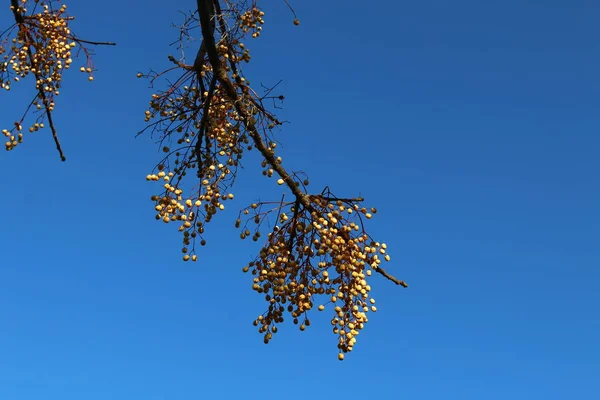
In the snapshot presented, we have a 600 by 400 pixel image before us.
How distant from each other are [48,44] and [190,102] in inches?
78.3

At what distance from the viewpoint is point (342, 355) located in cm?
448

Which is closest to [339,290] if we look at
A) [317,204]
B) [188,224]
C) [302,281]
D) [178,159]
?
[302,281]

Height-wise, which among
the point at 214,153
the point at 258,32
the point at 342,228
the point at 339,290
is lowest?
the point at 339,290

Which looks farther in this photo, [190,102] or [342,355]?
[190,102]

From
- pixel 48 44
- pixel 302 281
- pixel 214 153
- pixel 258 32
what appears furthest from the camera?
pixel 48 44

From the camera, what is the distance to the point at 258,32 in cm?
525

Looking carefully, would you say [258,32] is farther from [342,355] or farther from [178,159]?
[342,355]

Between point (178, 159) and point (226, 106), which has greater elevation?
point (226, 106)

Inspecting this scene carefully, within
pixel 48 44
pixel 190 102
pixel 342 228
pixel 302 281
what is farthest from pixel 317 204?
pixel 48 44

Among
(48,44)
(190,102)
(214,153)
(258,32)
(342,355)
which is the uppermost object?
(48,44)

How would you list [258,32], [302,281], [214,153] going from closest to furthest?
[302,281], [214,153], [258,32]

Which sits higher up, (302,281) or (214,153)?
(214,153)

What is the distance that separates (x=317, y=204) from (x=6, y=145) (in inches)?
146

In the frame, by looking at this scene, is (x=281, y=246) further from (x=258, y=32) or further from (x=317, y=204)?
(x=258, y=32)
